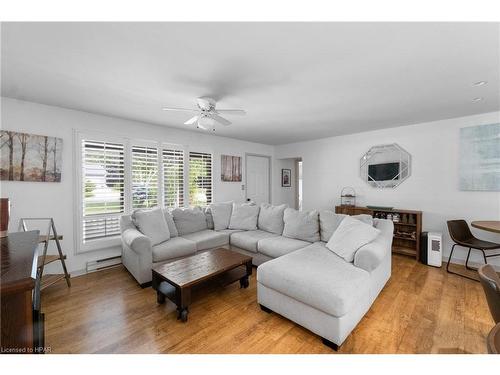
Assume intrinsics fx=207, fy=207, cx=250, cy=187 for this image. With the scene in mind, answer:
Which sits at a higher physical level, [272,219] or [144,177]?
[144,177]

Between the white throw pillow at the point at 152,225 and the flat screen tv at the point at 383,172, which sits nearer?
the white throw pillow at the point at 152,225

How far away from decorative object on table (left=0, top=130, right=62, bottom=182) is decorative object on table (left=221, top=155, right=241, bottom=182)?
2782 millimetres

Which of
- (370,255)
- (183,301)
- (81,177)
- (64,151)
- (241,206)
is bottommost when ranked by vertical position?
(183,301)

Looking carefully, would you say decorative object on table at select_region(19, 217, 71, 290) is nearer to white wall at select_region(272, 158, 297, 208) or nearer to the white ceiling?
the white ceiling

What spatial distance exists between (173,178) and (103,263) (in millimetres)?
1718

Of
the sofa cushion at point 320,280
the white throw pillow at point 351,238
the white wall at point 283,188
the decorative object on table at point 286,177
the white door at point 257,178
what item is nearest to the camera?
the sofa cushion at point 320,280

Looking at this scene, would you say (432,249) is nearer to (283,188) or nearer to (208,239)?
(208,239)

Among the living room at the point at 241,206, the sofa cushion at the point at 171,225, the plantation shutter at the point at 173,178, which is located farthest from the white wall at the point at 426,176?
the sofa cushion at the point at 171,225

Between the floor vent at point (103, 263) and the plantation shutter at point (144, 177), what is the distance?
847 mm

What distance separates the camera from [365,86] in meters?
2.20

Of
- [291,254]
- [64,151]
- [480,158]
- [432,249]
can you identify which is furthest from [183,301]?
[480,158]

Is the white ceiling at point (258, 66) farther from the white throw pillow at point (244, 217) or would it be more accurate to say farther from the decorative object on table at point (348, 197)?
the decorative object on table at point (348, 197)

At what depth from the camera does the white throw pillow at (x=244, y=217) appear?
12.1 feet

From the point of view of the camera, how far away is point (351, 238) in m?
2.23
